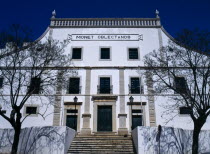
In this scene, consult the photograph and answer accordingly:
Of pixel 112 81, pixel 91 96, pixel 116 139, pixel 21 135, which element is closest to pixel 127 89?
pixel 112 81

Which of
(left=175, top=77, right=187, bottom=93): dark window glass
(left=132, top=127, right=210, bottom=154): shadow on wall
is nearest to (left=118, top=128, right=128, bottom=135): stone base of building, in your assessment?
(left=132, top=127, right=210, bottom=154): shadow on wall

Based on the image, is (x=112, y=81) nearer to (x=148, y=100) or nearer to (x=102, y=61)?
(x=102, y=61)

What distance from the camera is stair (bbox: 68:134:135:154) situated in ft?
43.8

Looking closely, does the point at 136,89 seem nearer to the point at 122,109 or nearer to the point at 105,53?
the point at 122,109

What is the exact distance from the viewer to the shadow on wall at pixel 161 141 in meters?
13.0

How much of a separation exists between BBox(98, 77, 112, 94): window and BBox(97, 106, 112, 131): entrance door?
4.49ft

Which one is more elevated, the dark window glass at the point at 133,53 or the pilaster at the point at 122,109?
the dark window glass at the point at 133,53

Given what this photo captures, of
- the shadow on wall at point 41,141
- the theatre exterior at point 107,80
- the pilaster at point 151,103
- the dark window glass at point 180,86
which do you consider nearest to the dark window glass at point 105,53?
the theatre exterior at point 107,80

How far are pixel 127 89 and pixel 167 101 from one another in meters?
3.40

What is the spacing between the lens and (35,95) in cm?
1883

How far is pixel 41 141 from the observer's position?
1315cm

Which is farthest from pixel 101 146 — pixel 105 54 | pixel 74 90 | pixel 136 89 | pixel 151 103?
pixel 105 54

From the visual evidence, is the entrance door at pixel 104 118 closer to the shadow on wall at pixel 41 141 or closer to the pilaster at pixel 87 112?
the pilaster at pixel 87 112

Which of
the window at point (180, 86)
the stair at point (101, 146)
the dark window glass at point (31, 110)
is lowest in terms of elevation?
the stair at point (101, 146)
